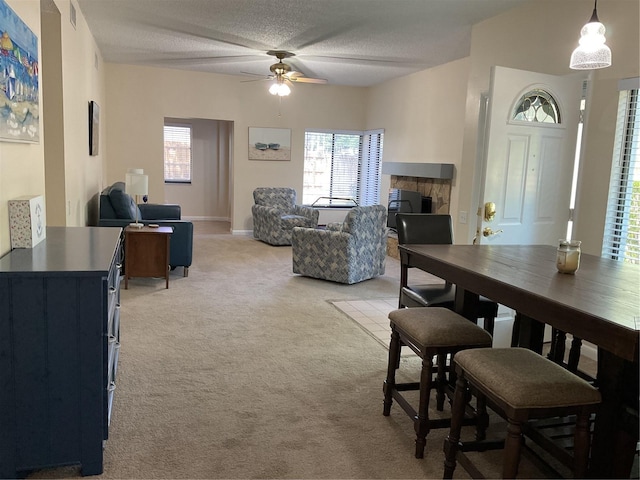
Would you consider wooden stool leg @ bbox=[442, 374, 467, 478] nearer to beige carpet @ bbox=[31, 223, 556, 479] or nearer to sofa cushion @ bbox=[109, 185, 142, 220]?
beige carpet @ bbox=[31, 223, 556, 479]

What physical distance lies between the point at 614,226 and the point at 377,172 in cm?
582

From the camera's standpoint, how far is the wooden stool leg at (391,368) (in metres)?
2.61

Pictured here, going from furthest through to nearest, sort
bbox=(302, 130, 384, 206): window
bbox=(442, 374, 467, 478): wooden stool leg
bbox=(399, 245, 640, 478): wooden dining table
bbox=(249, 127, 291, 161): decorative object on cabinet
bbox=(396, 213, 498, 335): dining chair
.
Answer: bbox=(302, 130, 384, 206): window < bbox=(249, 127, 291, 161): decorative object on cabinet < bbox=(396, 213, 498, 335): dining chair < bbox=(442, 374, 467, 478): wooden stool leg < bbox=(399, 245, 640, 478): wooden dining table

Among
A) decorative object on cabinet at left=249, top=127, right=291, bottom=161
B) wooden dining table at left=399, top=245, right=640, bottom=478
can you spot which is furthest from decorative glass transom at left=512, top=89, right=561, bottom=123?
decorative object on cabinet at left=249, top=127, right=291, bottom=161

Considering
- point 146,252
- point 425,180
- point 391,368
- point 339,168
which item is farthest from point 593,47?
point 339,168

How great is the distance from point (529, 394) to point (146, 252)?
4.29 meters

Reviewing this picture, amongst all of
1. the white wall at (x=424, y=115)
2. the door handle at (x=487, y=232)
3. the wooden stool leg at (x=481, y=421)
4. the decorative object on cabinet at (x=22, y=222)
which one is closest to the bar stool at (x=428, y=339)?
the wooden stool leg at (x=481, y=421)

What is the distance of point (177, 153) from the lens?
1063 cm

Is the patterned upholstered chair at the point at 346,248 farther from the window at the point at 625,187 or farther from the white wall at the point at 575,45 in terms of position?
the window at the point at 625,187

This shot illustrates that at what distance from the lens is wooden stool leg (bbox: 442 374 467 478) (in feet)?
6.77

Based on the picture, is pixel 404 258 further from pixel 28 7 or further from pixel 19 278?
pixel 28 7

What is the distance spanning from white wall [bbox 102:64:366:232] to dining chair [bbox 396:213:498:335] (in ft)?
19.4

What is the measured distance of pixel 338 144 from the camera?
9734 mm

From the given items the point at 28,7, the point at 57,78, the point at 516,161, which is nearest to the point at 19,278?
the point at 28,7
